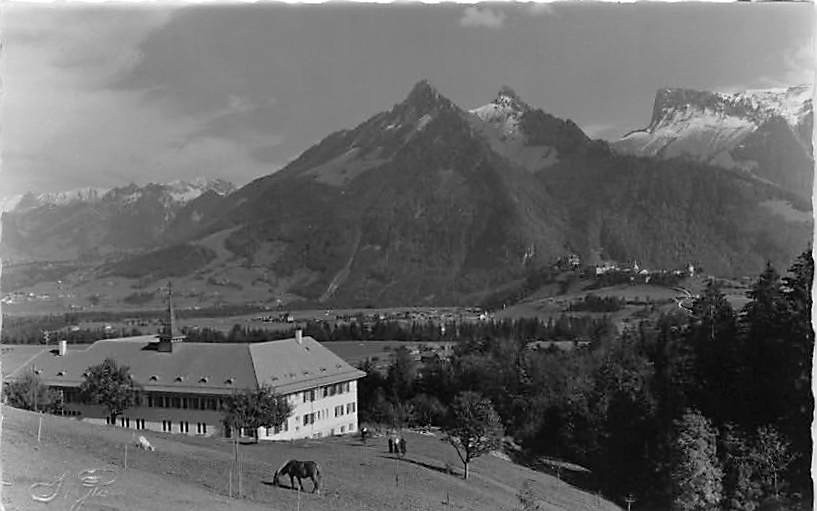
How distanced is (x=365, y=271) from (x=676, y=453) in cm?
362

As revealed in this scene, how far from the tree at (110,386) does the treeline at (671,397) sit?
2255 millimetres

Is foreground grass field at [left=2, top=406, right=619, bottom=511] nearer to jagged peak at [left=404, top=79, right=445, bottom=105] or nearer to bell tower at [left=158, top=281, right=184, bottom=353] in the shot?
bell tower at [left=158, top=281, right=184, bottom=353]

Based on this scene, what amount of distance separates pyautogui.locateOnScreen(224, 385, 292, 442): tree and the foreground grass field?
0.24 m

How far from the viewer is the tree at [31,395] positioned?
6688 millimetres

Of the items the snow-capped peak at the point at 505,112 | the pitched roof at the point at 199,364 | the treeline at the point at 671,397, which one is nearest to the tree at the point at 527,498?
the treeline at the point at 671,397

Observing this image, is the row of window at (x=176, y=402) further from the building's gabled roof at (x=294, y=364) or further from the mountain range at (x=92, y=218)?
the mountain range at (x=92, y=218)

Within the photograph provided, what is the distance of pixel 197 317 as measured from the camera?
23.2 ft

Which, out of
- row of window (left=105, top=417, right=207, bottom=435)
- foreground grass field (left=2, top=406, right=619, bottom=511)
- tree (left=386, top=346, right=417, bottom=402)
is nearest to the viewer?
foreground grass field (left=2, top=406, right=619, bottom=511)

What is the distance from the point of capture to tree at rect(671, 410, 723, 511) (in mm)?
7465

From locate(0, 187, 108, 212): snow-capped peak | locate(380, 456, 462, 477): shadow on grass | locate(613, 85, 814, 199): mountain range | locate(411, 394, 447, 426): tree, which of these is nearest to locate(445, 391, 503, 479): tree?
locate(380, 456, 462, 477): shadow on grass

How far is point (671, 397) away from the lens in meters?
8.45

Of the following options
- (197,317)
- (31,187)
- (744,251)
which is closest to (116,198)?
(31,187)

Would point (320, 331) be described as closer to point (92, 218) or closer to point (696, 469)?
point (92, 218)

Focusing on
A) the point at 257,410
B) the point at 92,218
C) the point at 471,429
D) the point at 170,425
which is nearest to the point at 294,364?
the point at 257,410
